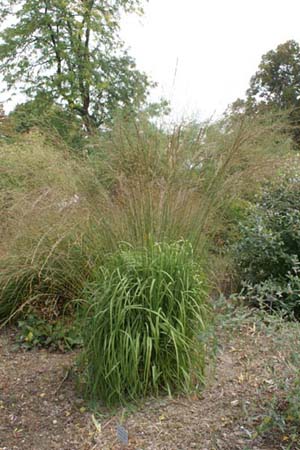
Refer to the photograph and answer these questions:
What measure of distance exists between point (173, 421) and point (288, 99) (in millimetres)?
14239

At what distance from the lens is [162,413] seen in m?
1.67

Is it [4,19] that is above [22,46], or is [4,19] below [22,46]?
above

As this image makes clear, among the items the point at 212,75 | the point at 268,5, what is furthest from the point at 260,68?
the point at 212,75

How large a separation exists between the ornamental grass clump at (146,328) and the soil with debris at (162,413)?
96mm

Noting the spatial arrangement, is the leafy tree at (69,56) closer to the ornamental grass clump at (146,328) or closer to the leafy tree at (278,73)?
the leafy tree at (278,73)

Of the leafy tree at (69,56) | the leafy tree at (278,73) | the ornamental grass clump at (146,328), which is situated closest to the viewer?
the ornamental grass clump at (146,328)

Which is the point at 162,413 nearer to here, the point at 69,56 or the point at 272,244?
the point at 272,244

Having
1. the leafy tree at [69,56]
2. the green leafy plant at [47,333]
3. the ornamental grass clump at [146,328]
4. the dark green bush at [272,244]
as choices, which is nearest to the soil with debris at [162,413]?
the ornamental grass clump at [146,328]

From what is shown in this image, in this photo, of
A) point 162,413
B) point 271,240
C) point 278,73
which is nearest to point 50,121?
point 271,240

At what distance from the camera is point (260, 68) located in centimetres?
1514

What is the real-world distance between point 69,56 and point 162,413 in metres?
9.66

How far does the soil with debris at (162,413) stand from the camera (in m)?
1.52

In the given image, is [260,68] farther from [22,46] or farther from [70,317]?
[70,317]

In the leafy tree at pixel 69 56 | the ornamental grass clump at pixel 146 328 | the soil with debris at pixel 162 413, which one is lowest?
the soil with debris at pixel 162 413
